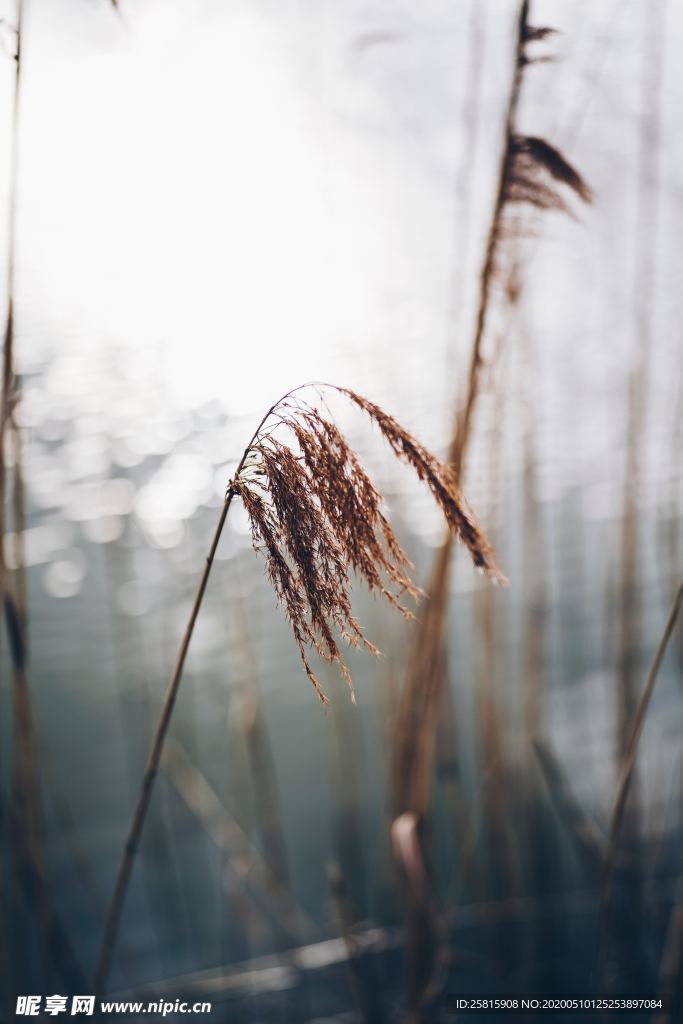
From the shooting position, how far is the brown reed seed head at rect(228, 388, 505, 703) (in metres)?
0.58

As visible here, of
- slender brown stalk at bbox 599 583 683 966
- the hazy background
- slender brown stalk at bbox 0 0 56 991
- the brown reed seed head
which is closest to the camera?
the brown reed seed head

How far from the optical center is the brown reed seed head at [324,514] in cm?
58

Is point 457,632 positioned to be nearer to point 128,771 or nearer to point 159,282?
point 128,771

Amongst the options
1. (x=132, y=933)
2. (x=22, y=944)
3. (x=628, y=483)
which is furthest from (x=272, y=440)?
(x=132, y=933)

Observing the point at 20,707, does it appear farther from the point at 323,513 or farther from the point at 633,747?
the point at 633,747

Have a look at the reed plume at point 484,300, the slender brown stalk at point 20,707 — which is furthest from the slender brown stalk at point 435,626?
the slender brown stalk at point 20,707

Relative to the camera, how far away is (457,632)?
3588 millimetres

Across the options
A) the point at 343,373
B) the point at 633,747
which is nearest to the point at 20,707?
the point at 633,747

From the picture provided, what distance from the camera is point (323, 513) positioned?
1.97ft

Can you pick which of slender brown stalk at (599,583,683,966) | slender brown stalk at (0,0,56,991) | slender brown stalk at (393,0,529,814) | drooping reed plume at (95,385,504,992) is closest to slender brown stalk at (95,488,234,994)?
drooping reed plume at (95,385,504,992)

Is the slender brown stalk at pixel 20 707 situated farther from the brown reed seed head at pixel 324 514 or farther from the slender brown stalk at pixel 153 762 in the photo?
the brown reed seed head at pixel 324 514

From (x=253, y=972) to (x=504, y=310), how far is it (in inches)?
63.8

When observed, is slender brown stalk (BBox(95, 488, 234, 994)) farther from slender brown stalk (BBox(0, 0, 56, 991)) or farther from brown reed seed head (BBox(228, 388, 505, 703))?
slender brown stalk (BBox(0, 0, 56, 991))

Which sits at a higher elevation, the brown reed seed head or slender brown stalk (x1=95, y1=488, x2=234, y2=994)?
the brown reed seed head
